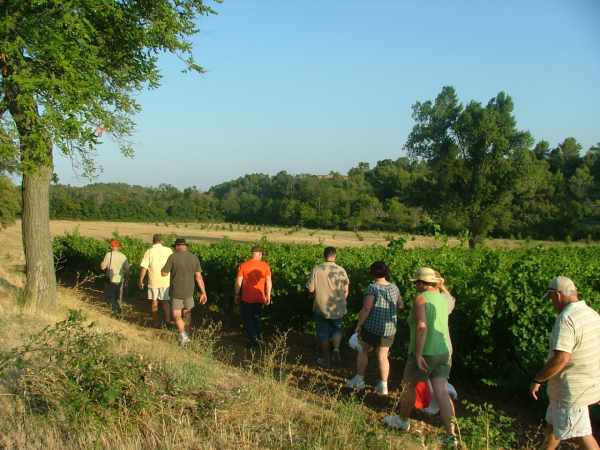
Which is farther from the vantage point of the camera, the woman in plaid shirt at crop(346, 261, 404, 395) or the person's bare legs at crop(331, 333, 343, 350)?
the person's bare legs at crop(331, 333, 343, 350)

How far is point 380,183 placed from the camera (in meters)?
93.9

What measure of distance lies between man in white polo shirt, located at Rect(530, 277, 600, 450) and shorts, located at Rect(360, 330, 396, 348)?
8.03 ft

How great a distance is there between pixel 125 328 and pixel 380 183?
86.0 metres

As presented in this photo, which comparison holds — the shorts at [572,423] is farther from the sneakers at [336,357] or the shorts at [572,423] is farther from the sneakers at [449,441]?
the sneakers at [336,357]

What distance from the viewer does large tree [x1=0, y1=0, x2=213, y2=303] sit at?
30.6 feet


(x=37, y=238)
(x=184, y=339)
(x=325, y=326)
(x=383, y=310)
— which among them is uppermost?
(x=37, y=238)

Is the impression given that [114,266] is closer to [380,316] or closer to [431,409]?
[380,316]

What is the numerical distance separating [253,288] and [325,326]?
1.42m

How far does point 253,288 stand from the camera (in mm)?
9211

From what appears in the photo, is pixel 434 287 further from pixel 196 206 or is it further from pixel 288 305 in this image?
pixel 196 206

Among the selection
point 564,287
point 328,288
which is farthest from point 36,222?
point 564,287

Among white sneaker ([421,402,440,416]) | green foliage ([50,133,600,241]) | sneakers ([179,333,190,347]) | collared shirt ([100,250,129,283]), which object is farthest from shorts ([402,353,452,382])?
collared shirt ([100,250,129,283])

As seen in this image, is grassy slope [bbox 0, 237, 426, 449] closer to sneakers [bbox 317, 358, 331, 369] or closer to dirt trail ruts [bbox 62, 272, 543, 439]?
dirt trail ruts [bbox 62, 272, 543, 439]

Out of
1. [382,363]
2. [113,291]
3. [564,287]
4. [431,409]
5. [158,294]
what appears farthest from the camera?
[113,291]
